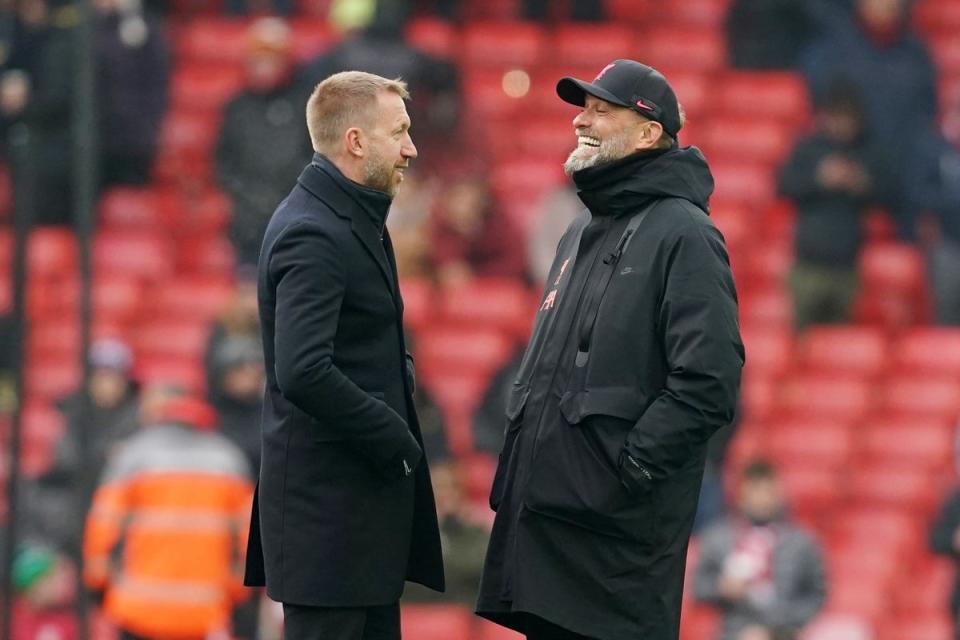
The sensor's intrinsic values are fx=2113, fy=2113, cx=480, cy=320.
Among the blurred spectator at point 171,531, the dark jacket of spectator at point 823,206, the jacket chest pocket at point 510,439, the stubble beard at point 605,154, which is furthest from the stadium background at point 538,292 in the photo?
the stubble beard at point 605,154

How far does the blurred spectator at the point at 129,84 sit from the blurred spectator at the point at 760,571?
501 cm

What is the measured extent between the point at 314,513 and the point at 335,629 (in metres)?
0.29

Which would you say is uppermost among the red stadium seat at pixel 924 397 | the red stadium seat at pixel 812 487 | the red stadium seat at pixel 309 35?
the red stadium seat at pixel 309 35

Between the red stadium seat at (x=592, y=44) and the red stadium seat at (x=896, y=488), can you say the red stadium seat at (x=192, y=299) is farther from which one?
the red stadium seat at (x=896, y=488)

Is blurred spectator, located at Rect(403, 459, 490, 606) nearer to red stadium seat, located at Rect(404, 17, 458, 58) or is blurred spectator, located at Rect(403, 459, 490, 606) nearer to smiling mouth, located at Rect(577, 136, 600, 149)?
red stadium seat, located at Rect(404, 17, 458, 58)

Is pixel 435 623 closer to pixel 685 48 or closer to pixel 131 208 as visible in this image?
pixel 131 208

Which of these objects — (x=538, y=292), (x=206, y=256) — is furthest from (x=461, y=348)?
(x=206, y=256)

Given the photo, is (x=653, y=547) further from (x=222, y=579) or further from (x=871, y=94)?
(x=871, y=94)

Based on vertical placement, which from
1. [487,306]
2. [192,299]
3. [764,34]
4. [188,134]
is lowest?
[192,299]

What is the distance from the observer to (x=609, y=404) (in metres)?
5.22

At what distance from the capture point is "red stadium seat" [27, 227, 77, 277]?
1265 cm

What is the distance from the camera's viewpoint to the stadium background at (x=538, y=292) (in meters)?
11.7

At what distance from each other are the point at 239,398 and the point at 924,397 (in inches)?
168

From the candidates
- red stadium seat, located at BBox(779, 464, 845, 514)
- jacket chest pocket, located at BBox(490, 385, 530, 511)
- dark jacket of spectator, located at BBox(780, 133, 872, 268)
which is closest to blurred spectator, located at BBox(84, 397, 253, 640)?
jacket chest pocket, located at BBox(490, 385, 530, 511)
